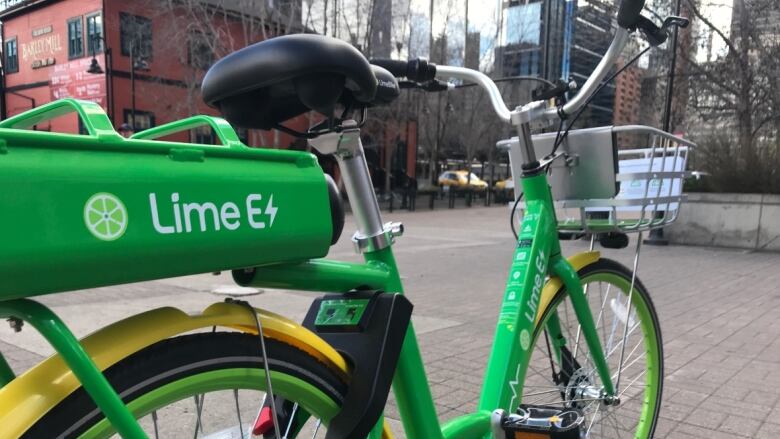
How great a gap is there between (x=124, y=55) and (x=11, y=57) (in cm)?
948

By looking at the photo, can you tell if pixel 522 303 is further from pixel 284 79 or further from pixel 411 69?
pixel 284 79

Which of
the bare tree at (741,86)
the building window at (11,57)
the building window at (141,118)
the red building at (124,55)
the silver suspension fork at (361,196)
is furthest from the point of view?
the building window at (11,57)

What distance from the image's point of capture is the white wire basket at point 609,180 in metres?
2.19

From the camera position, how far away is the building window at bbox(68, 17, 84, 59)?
78.2 feet

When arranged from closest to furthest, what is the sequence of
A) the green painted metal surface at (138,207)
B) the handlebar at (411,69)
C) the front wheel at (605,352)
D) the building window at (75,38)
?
1. the green painted metal surface at (138,207)
2. the handlebar at (411,69)
3. the front wheel at (605,352)
4. the building window at (75,38)

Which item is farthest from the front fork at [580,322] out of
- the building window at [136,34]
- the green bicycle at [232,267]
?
the building window at [136,34]

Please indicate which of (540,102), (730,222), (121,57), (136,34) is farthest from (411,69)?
(121,57)

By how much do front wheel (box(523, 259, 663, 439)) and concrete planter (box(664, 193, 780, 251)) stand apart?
862 centimetres

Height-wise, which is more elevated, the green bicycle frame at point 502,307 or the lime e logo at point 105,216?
the lime e logo at point 105,216

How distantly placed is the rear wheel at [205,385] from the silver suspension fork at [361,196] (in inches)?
15.5

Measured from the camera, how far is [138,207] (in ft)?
2.93

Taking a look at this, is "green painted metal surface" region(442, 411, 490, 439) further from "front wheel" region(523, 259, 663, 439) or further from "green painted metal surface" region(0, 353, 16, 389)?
"green painted metal surface" region(0, 353, 16, 389)

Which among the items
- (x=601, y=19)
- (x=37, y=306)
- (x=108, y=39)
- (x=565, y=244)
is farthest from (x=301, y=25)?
(x=37, y=306)

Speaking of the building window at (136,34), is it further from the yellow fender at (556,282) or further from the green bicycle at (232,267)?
the green bicycle at (232,267)
